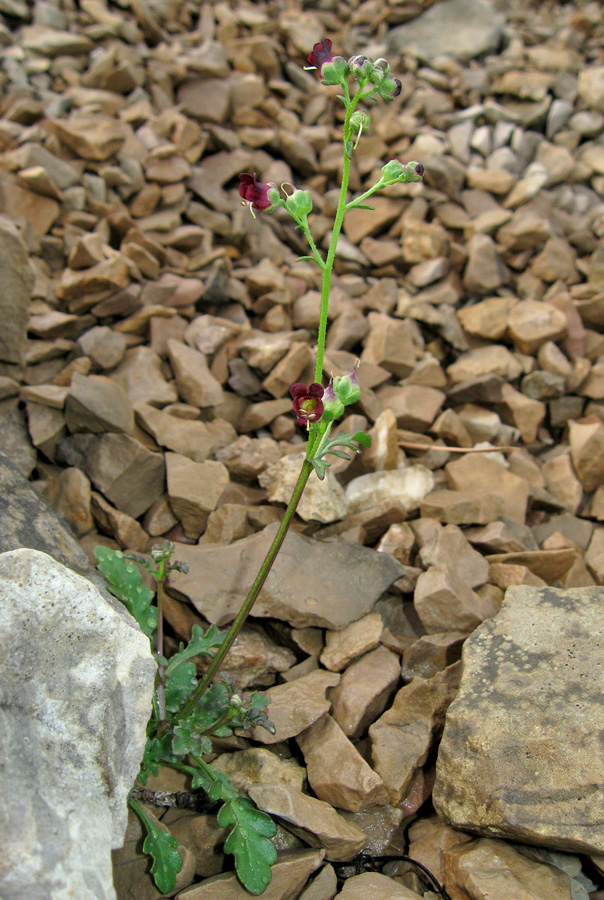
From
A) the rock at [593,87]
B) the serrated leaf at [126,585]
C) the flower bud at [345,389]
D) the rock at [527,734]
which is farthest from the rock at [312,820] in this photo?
the rock at [593,87]

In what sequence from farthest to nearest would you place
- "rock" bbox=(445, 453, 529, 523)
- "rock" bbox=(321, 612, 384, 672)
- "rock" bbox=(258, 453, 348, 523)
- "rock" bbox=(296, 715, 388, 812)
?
1. "rock" bbox=(445, 453, 529, 523)
2. "rock" bbox=(258, 453, 348, 523)
3. "rock" bbox=(321, 612, 384, 672)
4. "rock" bbox=(296, 715, 388, 812)

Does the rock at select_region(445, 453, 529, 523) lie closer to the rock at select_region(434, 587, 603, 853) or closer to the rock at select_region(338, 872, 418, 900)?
the rock at select_region(434, 587, 603, 853)

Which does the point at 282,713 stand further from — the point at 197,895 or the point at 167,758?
the point at 197,895

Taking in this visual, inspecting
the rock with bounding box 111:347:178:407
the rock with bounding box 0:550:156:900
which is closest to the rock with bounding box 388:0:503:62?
the rock with bounding box 111:347:178:407

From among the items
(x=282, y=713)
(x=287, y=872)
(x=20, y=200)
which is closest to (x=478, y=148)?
(x=20, y=200)

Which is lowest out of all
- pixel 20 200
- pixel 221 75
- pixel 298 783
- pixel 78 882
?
pixel 298 783

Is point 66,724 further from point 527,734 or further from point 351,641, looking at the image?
point 527,734
